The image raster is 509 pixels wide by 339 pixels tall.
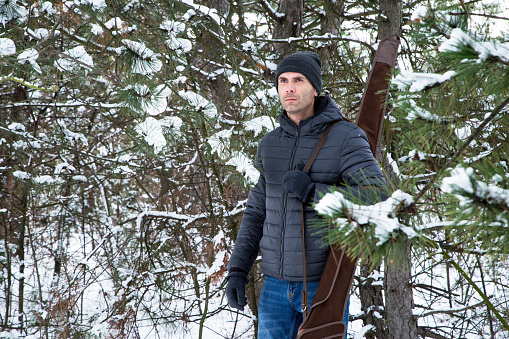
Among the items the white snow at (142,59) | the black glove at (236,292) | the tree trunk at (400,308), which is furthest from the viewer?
the tree trunk at (400,308)

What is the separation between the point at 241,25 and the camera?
12.6ft

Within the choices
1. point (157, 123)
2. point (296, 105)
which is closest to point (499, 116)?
point (296, 105)

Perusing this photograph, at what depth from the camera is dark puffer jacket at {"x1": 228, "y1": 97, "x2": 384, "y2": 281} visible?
1.87 m

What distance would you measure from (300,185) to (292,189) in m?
0.04

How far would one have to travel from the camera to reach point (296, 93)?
2092 mm

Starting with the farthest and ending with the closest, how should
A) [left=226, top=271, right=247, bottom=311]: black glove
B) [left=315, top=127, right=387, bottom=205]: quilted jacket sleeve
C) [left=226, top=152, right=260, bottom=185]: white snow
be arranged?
[left=226, top=152, right=260, bottom=185]: white snow < [left=226, top=271, right=247, bottom=311]: black glove < [left=315, top=127, right=387, bottom=205]: quilted jacket sleeve

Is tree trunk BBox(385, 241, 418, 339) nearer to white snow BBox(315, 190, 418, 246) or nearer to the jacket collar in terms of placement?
the jacket collar

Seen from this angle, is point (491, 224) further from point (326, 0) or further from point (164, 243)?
point (164, 243)

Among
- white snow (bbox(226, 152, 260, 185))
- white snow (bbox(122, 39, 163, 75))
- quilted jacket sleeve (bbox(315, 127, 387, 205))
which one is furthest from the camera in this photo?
white snow (bbox(122, 39, 163, 75))

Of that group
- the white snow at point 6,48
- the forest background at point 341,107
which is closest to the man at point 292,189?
the forest background at point 341,107

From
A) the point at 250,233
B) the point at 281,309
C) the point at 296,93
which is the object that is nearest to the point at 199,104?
the point at 296,93

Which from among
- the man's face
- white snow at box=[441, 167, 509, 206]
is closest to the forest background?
white snow at box=[441, 167, 509, 206]

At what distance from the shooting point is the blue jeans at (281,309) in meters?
1.93

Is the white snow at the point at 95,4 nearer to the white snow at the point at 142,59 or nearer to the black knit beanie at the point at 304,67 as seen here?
the white snow at the point at 142,59
